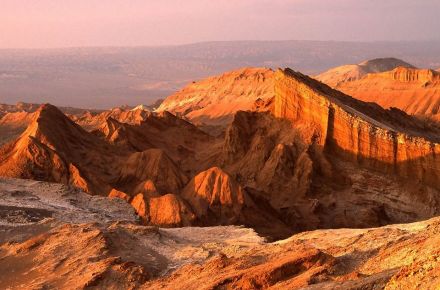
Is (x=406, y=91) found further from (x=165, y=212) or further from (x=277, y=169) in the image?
(x=165, y=212)

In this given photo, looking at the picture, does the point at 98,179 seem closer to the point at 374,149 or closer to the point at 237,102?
the point at 374,149

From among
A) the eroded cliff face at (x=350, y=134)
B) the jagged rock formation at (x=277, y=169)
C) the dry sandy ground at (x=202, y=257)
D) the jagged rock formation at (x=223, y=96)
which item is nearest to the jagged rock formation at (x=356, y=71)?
the jagged rock formation at (x=223, y=96)

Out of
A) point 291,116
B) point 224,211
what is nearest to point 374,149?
point 291,116

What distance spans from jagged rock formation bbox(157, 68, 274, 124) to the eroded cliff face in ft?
112

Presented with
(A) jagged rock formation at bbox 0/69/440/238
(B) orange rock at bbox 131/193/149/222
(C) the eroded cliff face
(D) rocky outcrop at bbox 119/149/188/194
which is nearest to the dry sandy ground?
(B) orange rock at bbox 131/193/149/222

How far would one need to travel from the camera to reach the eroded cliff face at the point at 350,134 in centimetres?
2980

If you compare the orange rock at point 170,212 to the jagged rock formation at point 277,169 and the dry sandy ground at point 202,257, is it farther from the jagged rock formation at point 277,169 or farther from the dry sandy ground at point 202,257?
the dry sandy ground at point 202,257

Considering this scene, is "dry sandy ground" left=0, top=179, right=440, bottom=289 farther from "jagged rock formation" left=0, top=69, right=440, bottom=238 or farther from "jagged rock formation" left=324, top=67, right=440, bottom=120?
"jagged rock formation" left=324, top=67, right=440, bottom=120

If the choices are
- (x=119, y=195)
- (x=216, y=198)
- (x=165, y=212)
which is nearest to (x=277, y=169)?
(x=216, y=198)

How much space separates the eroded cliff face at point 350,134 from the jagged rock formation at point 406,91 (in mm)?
32342

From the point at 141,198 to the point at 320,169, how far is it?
944 cm

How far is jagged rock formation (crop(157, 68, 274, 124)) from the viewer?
74550 millimetres

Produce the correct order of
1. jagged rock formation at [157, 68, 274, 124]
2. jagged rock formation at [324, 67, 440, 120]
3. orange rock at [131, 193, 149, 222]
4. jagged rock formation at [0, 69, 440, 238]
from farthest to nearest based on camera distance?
1. jagged rock formation at [157, 68, 274, 124]
2. jagged rock formation at [324, 67, 440, 120]
3. jagged rock formation at [0, 69, 440, 238]
4. orange rock at [131, 193, 149, 222]

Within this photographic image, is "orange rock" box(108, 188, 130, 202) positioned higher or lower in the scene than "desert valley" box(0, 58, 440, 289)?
lower
